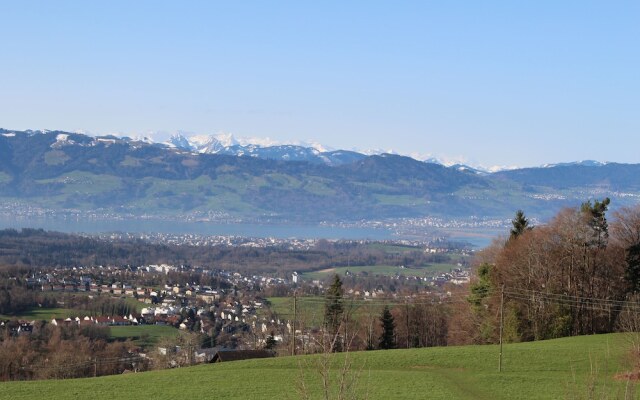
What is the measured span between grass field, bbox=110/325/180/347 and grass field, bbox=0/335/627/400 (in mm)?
29710

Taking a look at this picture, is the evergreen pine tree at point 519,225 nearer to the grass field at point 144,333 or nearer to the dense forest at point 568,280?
the dense forest at point 568,280

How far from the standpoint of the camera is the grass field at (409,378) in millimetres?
25984

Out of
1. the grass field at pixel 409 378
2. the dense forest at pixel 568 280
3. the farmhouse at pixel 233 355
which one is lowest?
the farmhouse at pixel 233 355

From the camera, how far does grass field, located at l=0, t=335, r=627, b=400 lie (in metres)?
26.0

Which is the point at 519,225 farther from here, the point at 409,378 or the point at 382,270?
the point at 382,270

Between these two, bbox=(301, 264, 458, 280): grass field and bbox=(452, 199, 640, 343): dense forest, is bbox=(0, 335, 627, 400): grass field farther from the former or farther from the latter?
bbox=(301, 264, 458, 280): grass field

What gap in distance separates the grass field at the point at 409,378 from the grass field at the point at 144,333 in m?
29.7

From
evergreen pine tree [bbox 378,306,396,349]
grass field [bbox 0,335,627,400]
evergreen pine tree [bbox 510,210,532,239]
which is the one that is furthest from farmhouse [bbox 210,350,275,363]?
evergreen pine tree [bbox 510,210,532,239]

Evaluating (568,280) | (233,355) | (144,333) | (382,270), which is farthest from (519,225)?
(382,270)

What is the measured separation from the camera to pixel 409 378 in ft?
94.9

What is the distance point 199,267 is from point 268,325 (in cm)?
6840

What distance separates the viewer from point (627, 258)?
4512cm

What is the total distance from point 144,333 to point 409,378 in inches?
1607

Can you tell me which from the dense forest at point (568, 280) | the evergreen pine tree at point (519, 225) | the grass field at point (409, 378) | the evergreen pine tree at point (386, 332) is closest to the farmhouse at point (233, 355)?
the grass field at point (409, 378)
